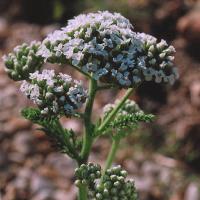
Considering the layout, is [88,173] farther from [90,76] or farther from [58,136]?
[90,76]

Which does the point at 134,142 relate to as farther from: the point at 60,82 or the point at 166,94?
the point at 60,82

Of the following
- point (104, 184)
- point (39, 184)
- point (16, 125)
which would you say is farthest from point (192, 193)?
point (104, 184)

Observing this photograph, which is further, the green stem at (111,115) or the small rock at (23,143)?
the small rock at (23,143)

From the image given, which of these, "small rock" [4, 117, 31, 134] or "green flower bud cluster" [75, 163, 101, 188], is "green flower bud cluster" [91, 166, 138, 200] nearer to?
"green flower bud cluster" [75, 163, 101, 188]

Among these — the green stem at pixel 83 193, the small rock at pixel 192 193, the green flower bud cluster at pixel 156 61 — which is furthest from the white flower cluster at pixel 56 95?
the small rock at pixel 192 193

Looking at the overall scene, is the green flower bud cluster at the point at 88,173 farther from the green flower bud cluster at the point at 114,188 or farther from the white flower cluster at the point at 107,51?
the white flower cluster at the point at 107,51

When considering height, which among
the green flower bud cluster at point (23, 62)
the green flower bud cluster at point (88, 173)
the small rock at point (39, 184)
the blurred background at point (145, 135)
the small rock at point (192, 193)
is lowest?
the green flower bud cluster at point (88, 173)

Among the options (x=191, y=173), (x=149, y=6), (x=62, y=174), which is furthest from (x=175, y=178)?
(x=149, y=6)
